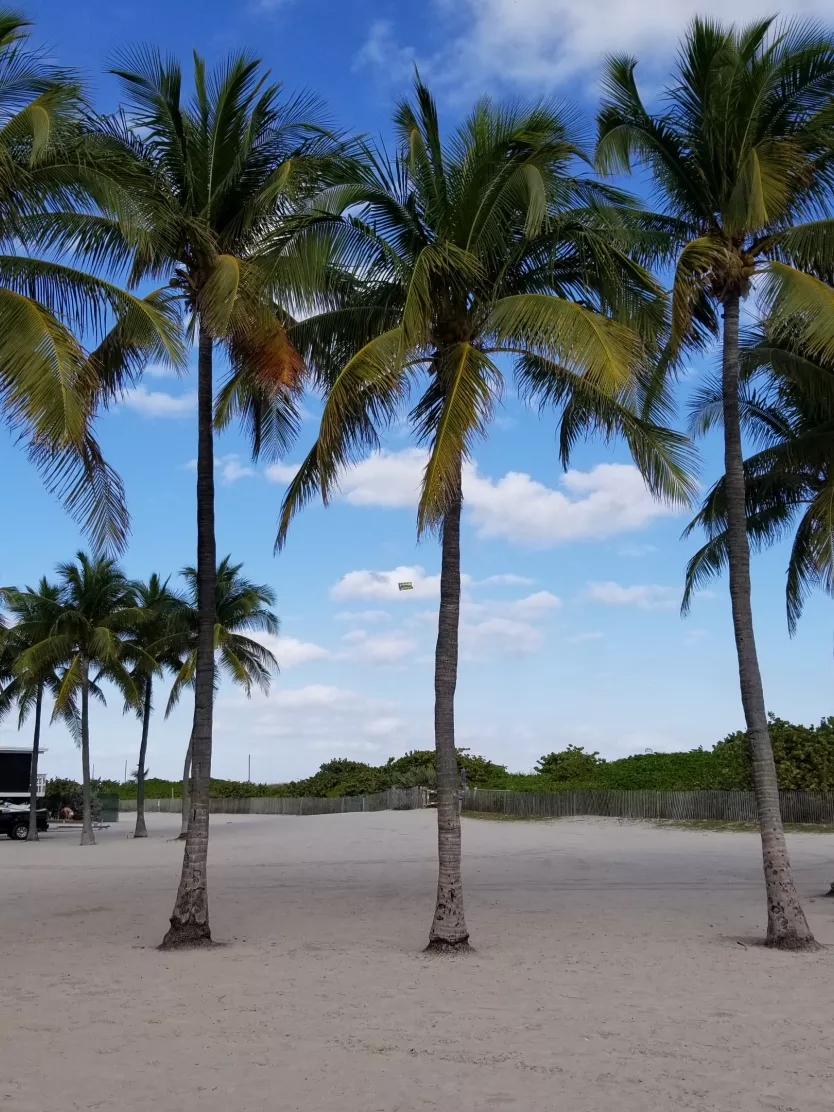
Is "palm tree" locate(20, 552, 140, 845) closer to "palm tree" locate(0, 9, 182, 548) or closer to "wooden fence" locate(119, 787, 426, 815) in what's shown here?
"wooden fence" locate(119, 787, 426, 815)

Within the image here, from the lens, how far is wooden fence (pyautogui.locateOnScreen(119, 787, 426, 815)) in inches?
1636

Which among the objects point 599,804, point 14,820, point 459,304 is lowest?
point 14,820

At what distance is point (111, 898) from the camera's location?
17.0 metres

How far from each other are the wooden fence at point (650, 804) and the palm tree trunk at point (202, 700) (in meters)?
20.8

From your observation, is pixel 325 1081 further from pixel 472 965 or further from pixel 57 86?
pixel 57 86

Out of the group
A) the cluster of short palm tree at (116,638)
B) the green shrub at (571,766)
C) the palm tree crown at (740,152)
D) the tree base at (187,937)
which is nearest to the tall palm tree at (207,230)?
the tree base at (187,937)

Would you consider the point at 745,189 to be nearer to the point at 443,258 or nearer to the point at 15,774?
the point at 443,258

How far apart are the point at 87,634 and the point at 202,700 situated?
23.8m

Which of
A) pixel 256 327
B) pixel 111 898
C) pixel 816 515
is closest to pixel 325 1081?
pixel 256 327

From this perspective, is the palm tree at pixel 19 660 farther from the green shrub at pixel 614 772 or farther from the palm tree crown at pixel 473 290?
the palm tree crown at pixel 473 290

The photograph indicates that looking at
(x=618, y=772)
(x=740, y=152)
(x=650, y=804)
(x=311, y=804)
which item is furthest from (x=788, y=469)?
(x=311, y=804)

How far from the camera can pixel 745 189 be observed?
11.7m

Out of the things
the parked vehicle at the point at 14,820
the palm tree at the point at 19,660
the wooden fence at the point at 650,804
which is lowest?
the parked vehicle at the point at 14,820

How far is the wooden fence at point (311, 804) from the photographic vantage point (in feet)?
136
